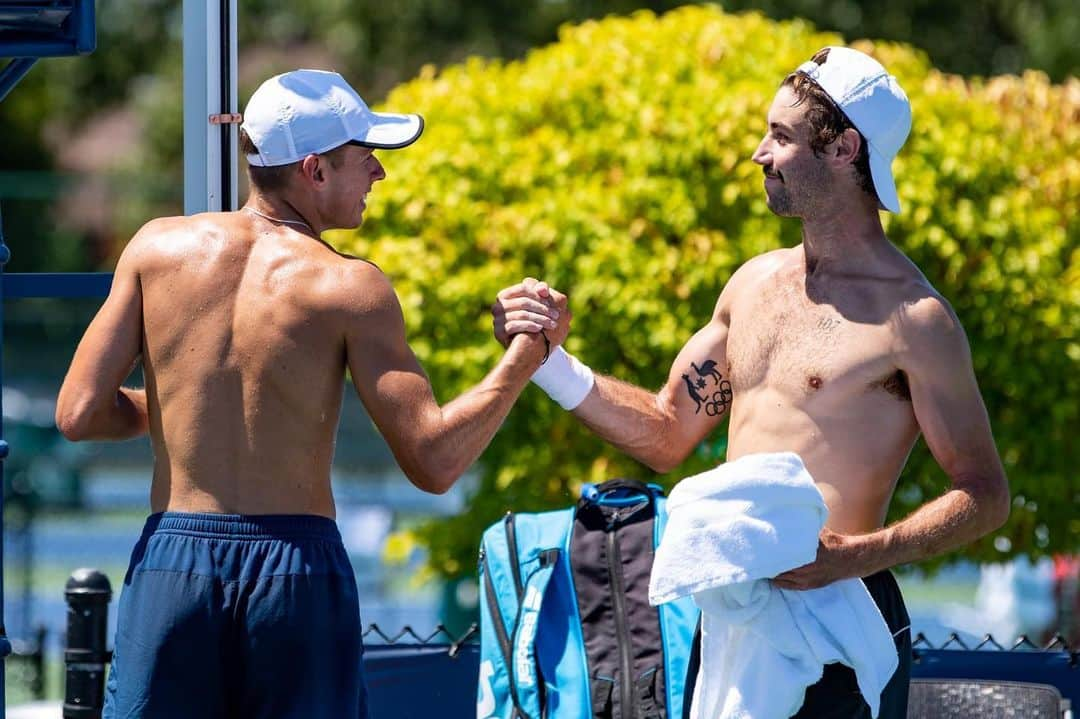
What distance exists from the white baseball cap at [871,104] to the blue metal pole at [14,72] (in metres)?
1.53

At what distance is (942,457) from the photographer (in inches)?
110

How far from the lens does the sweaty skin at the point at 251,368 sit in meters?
2.71

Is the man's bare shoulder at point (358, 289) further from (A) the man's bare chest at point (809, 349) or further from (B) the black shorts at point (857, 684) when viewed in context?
(B) the black shorts at point (857, 684)

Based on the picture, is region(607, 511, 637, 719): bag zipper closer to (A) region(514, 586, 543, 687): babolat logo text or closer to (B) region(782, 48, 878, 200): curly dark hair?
(A) region(514, 586, 543, 687): babolat logo text

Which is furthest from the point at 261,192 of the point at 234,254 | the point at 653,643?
the point at 653,643

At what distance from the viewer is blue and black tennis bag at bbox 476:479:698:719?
3.66m

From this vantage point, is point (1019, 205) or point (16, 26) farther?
point (1019, 205)

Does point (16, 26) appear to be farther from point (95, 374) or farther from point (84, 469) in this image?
point (84, 469)

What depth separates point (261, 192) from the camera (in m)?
2.86

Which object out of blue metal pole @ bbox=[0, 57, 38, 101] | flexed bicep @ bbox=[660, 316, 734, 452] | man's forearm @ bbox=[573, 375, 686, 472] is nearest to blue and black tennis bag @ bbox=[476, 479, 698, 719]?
man's forearm @ bbox=[573, 375, 686, 472]

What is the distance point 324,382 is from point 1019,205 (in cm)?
413

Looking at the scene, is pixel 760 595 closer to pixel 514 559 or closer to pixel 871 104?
pixel 871 104

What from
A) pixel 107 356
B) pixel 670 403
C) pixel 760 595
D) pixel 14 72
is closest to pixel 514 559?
pixel 670 403

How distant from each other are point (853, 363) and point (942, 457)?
0.22 metres
